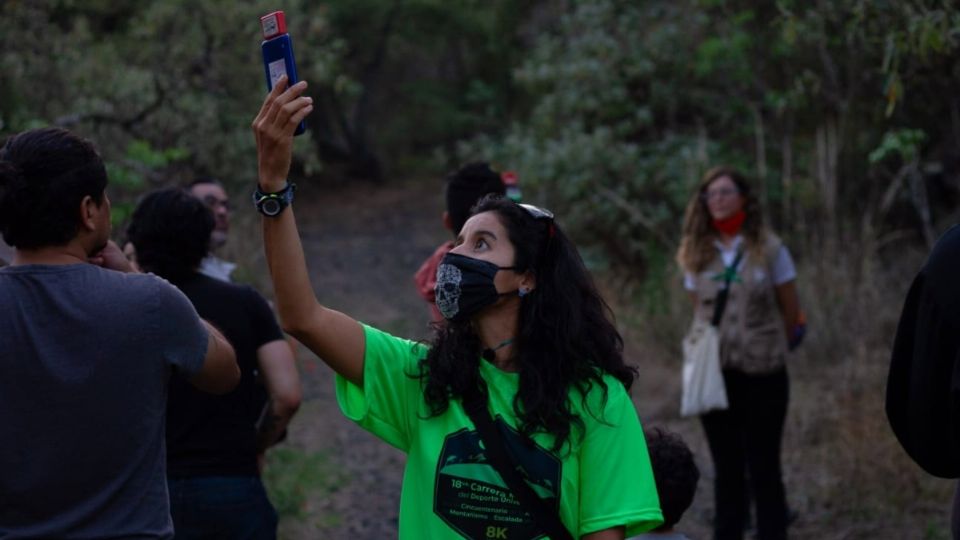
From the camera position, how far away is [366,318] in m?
15.0

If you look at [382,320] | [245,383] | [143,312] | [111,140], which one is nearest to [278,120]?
[143,312]

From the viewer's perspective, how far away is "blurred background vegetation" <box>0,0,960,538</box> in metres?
8.80

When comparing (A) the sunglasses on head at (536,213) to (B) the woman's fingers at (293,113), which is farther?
(A) the sunglasses on head at (536,213)

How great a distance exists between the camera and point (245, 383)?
175 inches

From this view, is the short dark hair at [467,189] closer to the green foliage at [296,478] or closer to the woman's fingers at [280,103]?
the woman's fingers at [280,103]

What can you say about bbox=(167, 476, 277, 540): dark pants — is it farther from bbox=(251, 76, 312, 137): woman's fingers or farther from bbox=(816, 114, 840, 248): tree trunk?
bbox=(816, 114, 840, 248): tree trunk

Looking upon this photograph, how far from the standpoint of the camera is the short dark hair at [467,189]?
5.21 metres

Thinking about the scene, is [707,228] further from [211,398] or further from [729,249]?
[211,398]

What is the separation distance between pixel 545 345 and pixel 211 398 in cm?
140

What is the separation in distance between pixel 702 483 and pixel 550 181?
6109 millimetres

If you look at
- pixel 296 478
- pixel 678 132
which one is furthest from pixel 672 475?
pixel 678 132

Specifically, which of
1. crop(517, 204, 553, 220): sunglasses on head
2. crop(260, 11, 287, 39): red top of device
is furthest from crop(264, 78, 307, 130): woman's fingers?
crop(517, 204, 553, 220): sunglasses on head

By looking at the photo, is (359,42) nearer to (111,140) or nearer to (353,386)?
(111,140)

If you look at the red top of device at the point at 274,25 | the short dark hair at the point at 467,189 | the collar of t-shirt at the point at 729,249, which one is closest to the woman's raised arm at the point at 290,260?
the red top of device at the point at 274,25
